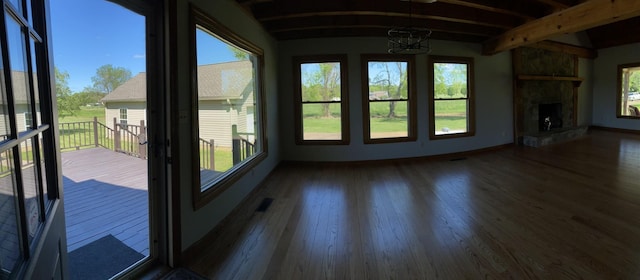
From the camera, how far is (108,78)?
2.10 metres

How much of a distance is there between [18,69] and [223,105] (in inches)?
89.8

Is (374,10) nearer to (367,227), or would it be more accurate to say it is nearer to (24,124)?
(367,227)

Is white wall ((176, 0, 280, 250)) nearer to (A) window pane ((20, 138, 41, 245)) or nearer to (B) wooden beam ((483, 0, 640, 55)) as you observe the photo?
(A) window pane ((20, 138, 41, 245))

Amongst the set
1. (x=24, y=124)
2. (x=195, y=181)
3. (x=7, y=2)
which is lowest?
(x=195, y=181)

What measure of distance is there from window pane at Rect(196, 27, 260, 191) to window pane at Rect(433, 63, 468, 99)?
142 inches

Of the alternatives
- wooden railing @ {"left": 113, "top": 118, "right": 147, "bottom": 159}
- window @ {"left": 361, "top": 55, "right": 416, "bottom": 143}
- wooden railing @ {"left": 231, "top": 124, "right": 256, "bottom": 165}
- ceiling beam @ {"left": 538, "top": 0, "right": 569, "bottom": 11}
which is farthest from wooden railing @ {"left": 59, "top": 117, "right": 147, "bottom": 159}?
ceiling beam @ {"left": 538, "top": 0, "right": 569, "bottom": 11}

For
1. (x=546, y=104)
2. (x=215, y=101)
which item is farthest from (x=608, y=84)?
(x=215, y=101)

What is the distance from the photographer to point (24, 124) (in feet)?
3.15

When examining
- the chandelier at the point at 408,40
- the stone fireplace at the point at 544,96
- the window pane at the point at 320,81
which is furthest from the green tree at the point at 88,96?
the stone fireplace at the point at 544,96

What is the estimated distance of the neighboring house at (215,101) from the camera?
225cm

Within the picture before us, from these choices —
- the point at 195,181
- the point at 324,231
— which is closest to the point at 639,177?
the point at 324,231

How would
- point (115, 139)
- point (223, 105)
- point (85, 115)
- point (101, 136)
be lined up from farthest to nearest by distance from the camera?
point (223, 105) → point (115, 139) → point (101, 136) → point (85, 115)

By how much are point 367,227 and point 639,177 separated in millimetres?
4211

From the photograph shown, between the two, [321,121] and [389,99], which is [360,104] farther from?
[321,121]
